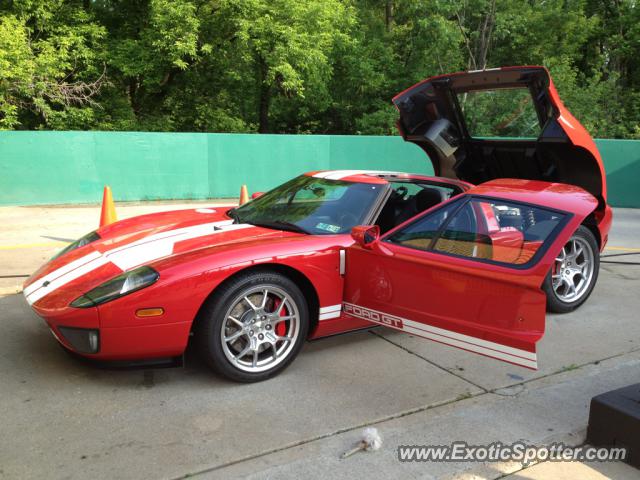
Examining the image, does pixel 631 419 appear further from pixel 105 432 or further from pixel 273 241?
pixel 105 432

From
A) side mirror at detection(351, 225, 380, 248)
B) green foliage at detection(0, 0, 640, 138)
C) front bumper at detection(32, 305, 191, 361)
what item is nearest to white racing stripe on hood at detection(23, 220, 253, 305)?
front bumper at detection(32, 305, 191, 361)

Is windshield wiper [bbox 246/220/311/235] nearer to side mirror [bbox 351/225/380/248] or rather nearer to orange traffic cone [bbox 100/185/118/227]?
side mirror [bbox 351/225/380/248]

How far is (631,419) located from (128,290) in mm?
2739

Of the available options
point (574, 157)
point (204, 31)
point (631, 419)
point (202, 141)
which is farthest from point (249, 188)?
point (631, 419)

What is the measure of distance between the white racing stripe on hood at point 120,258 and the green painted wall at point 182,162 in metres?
9.85

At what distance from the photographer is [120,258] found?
3.74 m

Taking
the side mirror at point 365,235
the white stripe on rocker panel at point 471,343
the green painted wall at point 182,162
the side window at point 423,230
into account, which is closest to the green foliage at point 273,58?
the green painted wall at point 182,162

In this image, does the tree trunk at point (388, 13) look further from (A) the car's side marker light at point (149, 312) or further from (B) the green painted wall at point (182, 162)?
(A) the car's side marker light at point (149, 312)

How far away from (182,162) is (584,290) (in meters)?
10.8

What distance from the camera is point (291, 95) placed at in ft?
73.7

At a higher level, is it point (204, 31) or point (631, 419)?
point (204, 31)

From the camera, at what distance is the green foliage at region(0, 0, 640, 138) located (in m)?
18.1

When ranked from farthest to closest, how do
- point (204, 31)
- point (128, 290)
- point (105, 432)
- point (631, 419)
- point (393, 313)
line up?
point (204, 31) < point (393, 313) < point (128, 290) < point (105, 432) < point (631, 419)

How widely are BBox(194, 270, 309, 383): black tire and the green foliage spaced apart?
14.5 m
